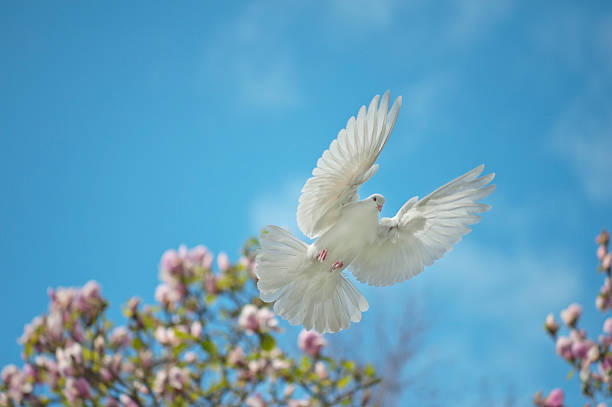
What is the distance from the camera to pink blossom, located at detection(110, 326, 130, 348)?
3.32 metres

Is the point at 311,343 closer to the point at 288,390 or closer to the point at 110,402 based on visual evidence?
the point at 288,390

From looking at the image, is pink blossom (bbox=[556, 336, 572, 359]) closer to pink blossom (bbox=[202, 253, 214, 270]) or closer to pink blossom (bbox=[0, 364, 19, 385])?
pink blossom (bbox=[202, 253, 214, 270])

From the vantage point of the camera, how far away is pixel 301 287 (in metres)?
1.35

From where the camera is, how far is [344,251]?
1.25 m

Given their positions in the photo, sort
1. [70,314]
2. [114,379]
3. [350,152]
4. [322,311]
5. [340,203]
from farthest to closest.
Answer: [70,314] → [114,379] → [322,311] → [340,203] → [350,152]

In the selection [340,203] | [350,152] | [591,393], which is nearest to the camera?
[350,152]

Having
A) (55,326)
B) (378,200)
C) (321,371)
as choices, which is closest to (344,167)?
(378,200)

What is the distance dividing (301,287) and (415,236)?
0.31 metres

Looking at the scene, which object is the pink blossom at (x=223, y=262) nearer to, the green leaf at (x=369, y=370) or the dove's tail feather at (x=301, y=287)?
the green leaf at (x=369, y=370)

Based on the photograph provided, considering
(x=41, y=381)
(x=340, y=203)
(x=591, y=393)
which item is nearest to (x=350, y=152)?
(x=340, y=203)

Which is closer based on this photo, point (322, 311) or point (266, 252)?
point (266, 252)

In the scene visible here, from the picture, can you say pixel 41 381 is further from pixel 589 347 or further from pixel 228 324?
pixel 589 347

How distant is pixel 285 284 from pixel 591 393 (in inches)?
76.1

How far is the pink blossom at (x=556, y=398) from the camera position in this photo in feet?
8.71
